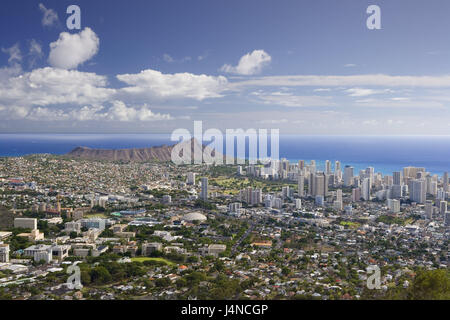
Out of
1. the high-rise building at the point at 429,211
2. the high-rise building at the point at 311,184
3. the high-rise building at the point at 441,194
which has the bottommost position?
the high-rise building at the point at 429,211

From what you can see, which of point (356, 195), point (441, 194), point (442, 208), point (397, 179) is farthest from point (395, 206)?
point (397, 179)

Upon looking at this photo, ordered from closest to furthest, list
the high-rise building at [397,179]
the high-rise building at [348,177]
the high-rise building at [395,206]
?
the high-rise building at [395,206]
the high-rise building at [397,179]
the high-rise building at [348,177]

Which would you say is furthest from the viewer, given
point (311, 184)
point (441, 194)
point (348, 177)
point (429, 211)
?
point (348, 177)

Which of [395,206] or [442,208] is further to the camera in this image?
[395,206]

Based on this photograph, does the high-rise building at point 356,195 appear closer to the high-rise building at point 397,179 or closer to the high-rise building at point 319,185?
the high-rise building at point 319,185

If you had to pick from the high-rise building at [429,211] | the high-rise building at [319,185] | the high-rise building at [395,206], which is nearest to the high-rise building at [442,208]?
the high-rise building at [429,211]

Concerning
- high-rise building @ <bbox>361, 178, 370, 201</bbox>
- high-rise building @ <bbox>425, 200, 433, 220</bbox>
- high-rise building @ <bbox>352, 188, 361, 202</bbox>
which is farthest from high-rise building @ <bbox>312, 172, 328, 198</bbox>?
high-rise building @ <bbox>425, 200, 433, 220</bbox>

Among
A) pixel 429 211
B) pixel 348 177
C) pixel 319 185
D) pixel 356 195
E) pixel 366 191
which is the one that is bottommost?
pixel 429 211

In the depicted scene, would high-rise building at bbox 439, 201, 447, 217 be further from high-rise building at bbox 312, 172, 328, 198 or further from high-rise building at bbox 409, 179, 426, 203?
high-rise building at bbox 312, 172, 328, 198

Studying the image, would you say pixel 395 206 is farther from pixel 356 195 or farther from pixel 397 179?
pixel 397 179
